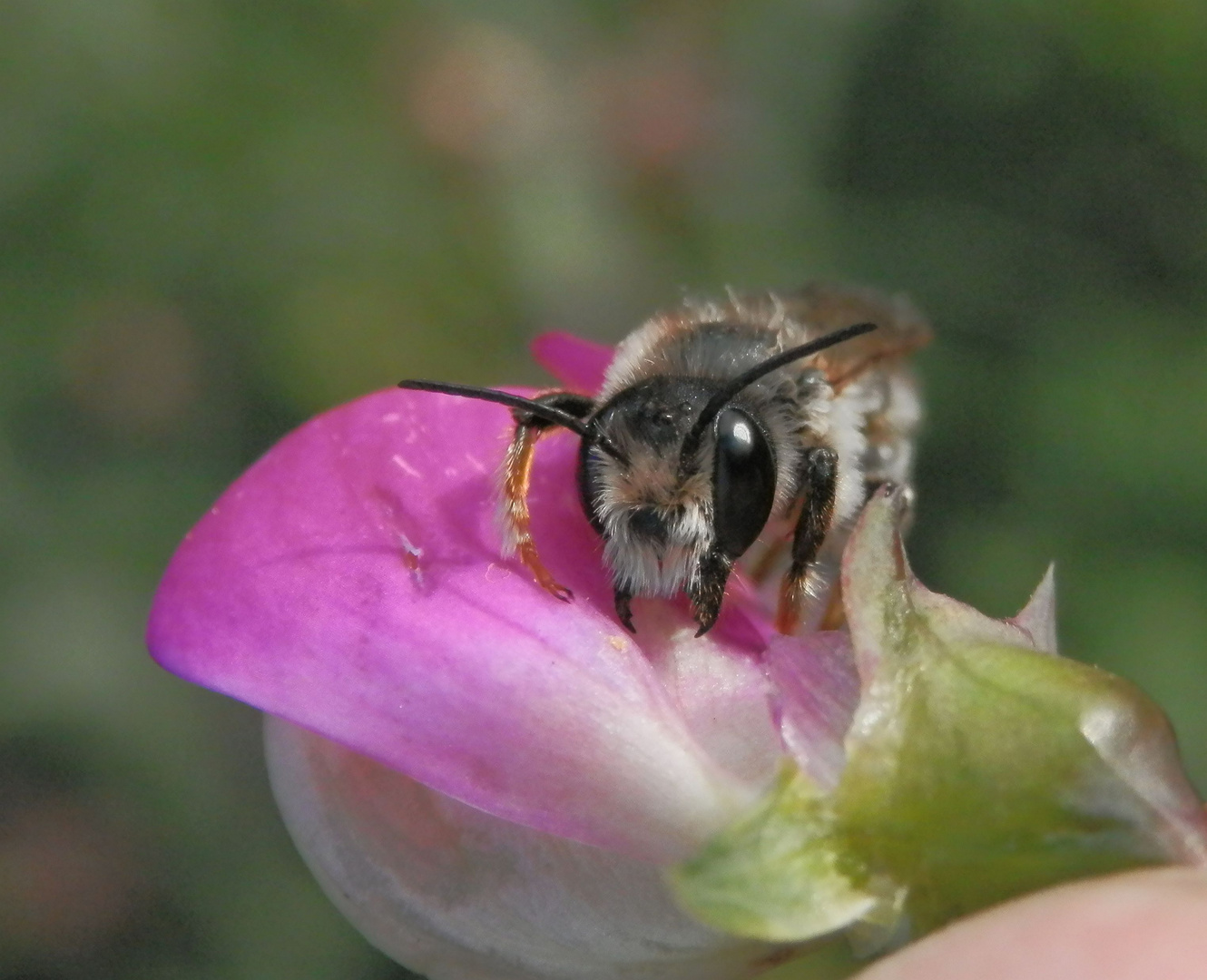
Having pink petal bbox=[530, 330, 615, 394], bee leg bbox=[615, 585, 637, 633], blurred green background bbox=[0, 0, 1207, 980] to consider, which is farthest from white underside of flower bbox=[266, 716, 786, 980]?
blurred green background bbox=[0, 0, 1207, 980]

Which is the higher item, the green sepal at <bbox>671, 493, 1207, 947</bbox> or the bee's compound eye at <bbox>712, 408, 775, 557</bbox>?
the bee's compound eye at <bbox>712, 408, 775, 557</bbox>

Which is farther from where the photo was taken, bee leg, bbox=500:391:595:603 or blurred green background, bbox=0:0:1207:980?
blurred green background, bbox=0:0:1207:980

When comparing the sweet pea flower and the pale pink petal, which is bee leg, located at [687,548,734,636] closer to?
the sweet pea flower

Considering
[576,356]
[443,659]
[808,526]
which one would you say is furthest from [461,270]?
[443,659]

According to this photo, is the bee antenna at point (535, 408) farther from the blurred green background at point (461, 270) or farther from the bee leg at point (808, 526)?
the blurred green background at point (461, 270)

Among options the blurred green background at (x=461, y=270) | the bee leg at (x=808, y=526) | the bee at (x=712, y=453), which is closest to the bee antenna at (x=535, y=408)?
the bee at (x=712, y=453)

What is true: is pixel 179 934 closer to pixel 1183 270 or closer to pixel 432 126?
pixel 432 126

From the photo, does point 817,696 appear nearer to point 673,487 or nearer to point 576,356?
point 673,487

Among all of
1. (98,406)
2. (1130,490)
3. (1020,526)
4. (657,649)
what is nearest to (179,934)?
(98,406)

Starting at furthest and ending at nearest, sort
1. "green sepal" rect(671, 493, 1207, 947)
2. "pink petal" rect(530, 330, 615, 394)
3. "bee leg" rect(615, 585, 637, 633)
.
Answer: "pink petal" rect(530, 330, 615, 394)
"bee leg" rect(615, 585, 637, 633)
"green sepal" rect(671, 493, 1207, 947)
